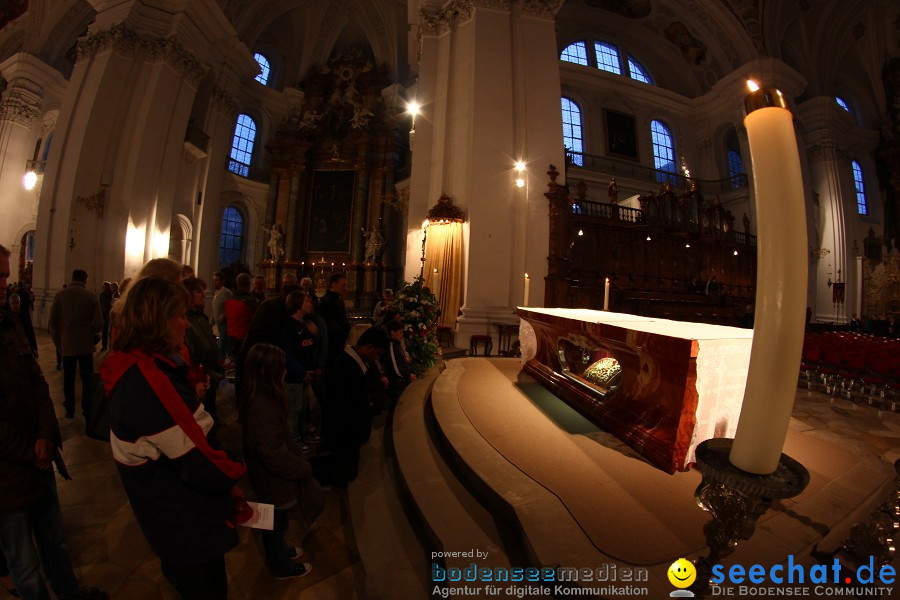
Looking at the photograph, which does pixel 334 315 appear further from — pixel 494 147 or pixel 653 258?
pixel 653 258

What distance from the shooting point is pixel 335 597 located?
175cm

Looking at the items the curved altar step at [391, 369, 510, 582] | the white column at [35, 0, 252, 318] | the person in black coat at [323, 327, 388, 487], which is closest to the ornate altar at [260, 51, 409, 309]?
the white column at [35, 0, 252, 318]

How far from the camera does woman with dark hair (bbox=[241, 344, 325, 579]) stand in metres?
1.81

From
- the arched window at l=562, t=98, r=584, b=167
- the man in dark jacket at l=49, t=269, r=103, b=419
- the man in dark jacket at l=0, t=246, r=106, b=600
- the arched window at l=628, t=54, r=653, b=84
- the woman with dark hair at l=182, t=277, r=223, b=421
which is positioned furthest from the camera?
the arched window at l=628, t=54, r=653, b=84

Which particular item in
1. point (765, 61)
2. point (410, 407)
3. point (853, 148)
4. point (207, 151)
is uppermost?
point (765, 61)

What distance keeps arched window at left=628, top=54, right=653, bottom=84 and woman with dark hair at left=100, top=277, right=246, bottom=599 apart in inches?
780

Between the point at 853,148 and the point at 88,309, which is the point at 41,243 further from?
the point at 853,148

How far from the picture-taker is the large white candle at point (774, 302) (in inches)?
29.8

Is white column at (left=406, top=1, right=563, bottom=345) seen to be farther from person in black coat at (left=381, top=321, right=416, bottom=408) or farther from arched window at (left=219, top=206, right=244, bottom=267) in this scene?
arched window at (left=219, top=206, right=244, bottom=267)

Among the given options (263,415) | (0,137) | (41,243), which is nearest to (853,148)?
(263,415)

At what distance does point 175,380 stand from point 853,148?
23.5 meters

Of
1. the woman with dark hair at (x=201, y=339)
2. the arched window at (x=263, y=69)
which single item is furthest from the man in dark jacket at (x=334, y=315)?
the arched window at (x=263, y=69)

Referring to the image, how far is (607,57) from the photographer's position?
15570 millimetres

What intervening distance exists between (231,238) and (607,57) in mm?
17609
